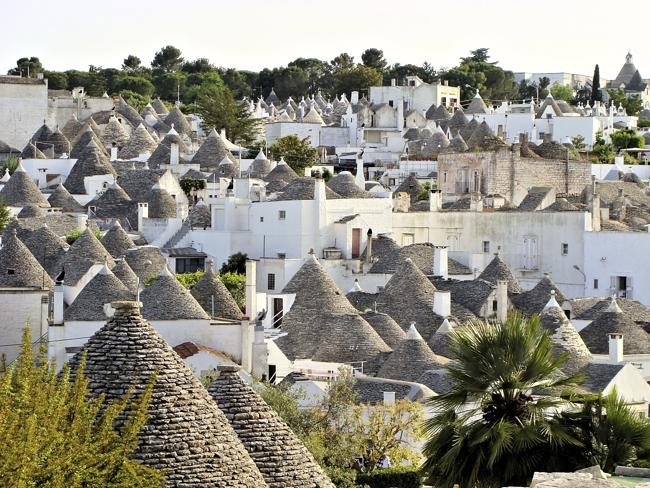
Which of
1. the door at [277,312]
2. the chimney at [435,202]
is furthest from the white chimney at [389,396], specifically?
the chimney at [435,202]

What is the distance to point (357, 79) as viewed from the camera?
135 m

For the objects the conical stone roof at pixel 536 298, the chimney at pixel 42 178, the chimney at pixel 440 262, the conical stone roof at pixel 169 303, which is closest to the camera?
the conical stone roof at pixel 169 303

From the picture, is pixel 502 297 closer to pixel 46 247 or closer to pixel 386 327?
pixel 386 327

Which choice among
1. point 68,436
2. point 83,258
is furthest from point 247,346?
point 68,436

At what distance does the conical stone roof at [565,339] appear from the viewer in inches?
1721

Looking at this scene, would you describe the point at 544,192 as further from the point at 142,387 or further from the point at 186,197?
the point at 142,387

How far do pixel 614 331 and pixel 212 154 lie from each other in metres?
37.3

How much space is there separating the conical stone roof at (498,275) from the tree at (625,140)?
153 feet

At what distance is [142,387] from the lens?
17312 millimetres

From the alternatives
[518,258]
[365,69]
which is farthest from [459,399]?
[365,69]

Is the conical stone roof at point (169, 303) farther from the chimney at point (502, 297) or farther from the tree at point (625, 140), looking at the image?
the tree at point (625, 140)

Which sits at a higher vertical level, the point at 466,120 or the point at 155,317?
the point at 466,120

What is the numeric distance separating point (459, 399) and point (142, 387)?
7740mm

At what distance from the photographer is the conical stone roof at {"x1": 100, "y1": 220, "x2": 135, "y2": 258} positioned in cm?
5922
